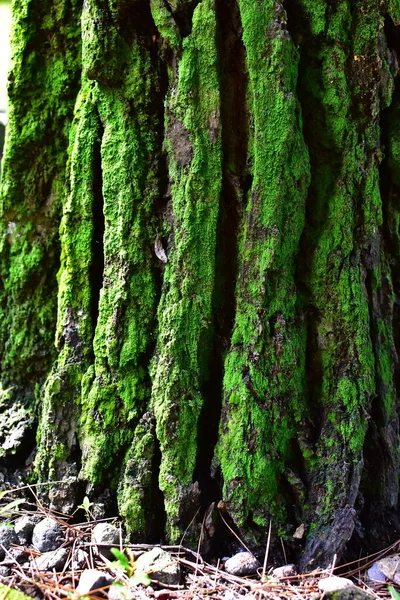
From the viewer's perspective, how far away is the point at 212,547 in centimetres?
Answer: 166

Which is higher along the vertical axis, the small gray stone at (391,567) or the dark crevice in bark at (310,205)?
the dark crevice in bark at (310,205)

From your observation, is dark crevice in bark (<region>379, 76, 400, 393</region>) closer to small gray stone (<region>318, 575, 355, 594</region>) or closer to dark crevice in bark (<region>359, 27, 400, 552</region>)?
dark crevice in bark (<region>359, 27, 400, 552</region>)

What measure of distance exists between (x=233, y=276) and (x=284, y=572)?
906 millimetres

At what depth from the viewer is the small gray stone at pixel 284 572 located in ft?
5.11

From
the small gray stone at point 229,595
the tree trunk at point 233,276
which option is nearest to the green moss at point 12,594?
the tree trunk at point 233,276

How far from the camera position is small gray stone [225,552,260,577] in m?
1.57

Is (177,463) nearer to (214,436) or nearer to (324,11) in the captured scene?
(214,436)

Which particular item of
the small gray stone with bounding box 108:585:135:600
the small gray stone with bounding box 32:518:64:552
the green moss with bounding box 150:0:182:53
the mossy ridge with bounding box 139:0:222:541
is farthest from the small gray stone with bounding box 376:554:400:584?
the green moss with bounding box 150:0:182:53

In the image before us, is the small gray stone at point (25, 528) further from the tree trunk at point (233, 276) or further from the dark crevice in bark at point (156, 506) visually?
the dark crevice in bark at point (156, 506)

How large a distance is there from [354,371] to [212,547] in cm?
71

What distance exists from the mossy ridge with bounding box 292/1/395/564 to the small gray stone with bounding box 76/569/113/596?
66 centimetres

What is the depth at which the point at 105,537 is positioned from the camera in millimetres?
1666

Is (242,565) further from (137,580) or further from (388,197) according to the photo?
(388,197)

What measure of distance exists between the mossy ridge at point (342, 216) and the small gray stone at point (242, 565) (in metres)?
0.25
